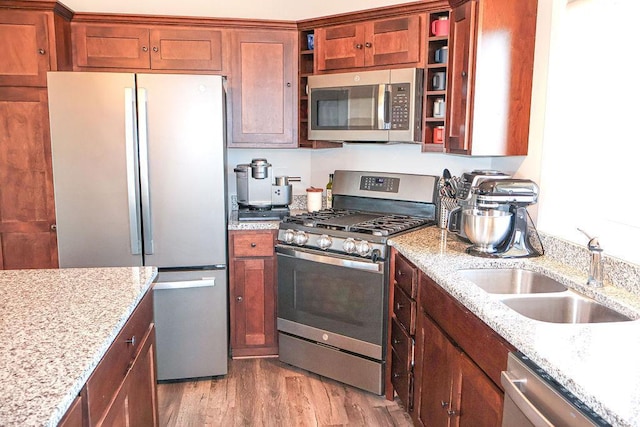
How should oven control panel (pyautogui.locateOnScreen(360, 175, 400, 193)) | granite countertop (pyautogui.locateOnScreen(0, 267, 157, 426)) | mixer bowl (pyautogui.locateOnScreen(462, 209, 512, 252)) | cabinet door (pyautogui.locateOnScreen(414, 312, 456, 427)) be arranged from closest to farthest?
granite countertop (pyautogui.locateOnScreen(0, 267, 157, 426))
cabinet door (pyautogui.locateOnScreen(414, 312, 456, 427))
mixer bowl (pyautogui.locateOnScreen(462, 209, 512, 252))
oven control panel (pyautogui.locateOnScreen(360, 175, 400, 193))

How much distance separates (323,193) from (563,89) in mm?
1793

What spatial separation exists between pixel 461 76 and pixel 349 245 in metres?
1.02

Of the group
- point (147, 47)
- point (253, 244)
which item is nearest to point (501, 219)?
point (253, 244)

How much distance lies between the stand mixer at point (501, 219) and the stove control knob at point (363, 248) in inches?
20.8

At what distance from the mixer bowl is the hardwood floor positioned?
101 cm

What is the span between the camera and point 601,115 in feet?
6.87

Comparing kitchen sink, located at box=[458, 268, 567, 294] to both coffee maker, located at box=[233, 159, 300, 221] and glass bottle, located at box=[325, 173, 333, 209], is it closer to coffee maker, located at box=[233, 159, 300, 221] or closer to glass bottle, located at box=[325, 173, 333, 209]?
coffee maker, located at box=[233, 159, 300, 221]

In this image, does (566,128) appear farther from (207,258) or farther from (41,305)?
(41,305)

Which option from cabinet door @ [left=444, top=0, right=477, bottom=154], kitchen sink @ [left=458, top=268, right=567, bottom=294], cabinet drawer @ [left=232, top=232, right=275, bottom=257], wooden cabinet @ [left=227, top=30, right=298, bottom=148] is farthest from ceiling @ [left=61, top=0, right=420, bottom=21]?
kitchen sink @ [left=458, top=268, right=567, bottom=294]

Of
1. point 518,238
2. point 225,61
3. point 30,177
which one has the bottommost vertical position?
point 518,238

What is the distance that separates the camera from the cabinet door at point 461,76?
2.38m

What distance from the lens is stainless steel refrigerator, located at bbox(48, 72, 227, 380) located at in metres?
2.61

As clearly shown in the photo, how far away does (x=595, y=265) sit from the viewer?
1.75 meters

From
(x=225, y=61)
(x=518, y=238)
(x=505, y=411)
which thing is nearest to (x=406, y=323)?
(x=518, y=238)
